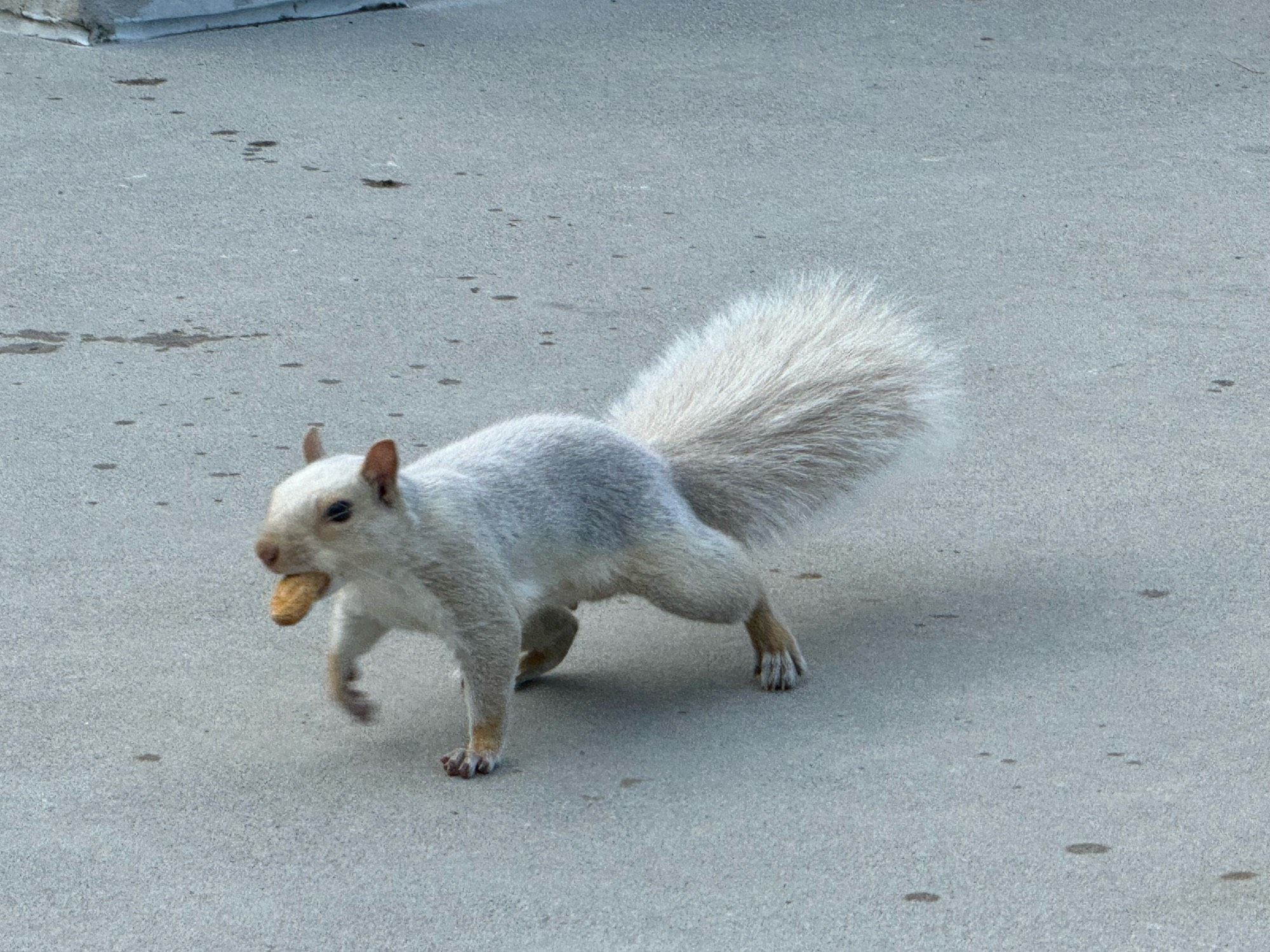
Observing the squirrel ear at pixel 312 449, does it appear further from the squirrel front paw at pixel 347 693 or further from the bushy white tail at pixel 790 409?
the bushy white tail at pixel 790 409

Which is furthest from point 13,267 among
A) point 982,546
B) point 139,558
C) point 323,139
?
point 982,546

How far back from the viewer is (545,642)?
362cm

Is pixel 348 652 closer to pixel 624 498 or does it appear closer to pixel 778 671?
pixel 624 498

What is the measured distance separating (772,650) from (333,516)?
1.01m

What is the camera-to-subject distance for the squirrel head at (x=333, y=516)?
9.86ft

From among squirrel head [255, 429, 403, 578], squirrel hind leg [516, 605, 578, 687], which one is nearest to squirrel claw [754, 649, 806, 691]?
squirrel hind leg [516, 605, 578, 687]

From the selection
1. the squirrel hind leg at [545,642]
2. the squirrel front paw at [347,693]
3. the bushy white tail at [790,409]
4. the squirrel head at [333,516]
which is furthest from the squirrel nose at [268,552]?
the bushy white tail at [790,409]

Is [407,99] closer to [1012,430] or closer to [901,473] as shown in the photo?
[1012,430]

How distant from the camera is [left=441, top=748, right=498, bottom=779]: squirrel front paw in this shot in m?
3.23

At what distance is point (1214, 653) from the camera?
3703 millimetres

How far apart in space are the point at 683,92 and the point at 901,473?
463cm

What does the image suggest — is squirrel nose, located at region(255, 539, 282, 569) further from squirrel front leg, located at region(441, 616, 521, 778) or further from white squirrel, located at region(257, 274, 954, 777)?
squirrel front leg, located at region(441, 616, 521, 778)

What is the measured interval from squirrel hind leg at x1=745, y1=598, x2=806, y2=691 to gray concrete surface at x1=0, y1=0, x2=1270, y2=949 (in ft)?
0.28

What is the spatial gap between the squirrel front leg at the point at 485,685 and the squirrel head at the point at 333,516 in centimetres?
26
